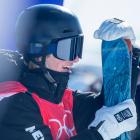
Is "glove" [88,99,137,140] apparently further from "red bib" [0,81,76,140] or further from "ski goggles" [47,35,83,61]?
"ski goggles" [47,35,83,61]

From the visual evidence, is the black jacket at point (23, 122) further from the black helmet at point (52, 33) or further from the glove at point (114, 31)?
the glove at point (114, 31)

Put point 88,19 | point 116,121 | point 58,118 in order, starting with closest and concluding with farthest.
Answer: point 116,121 < point 58,118 < point 88,19

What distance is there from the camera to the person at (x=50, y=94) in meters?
3.15

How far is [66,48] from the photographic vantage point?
3.36m

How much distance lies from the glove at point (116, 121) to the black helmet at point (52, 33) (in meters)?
0.43

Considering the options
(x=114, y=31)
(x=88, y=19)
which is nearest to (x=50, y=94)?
(x=114, y=31)

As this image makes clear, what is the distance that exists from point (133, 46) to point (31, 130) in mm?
946

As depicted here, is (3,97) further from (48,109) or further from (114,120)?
(114,120)

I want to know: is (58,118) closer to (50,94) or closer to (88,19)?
(50,94)

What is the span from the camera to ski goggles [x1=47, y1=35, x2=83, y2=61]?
132 inches

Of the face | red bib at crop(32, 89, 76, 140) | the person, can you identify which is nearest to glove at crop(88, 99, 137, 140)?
the person

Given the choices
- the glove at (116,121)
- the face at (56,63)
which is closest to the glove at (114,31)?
the face at (56,63)

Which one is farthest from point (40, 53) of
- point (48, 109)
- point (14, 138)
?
point (14, 138)

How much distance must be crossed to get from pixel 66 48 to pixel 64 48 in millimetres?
13
